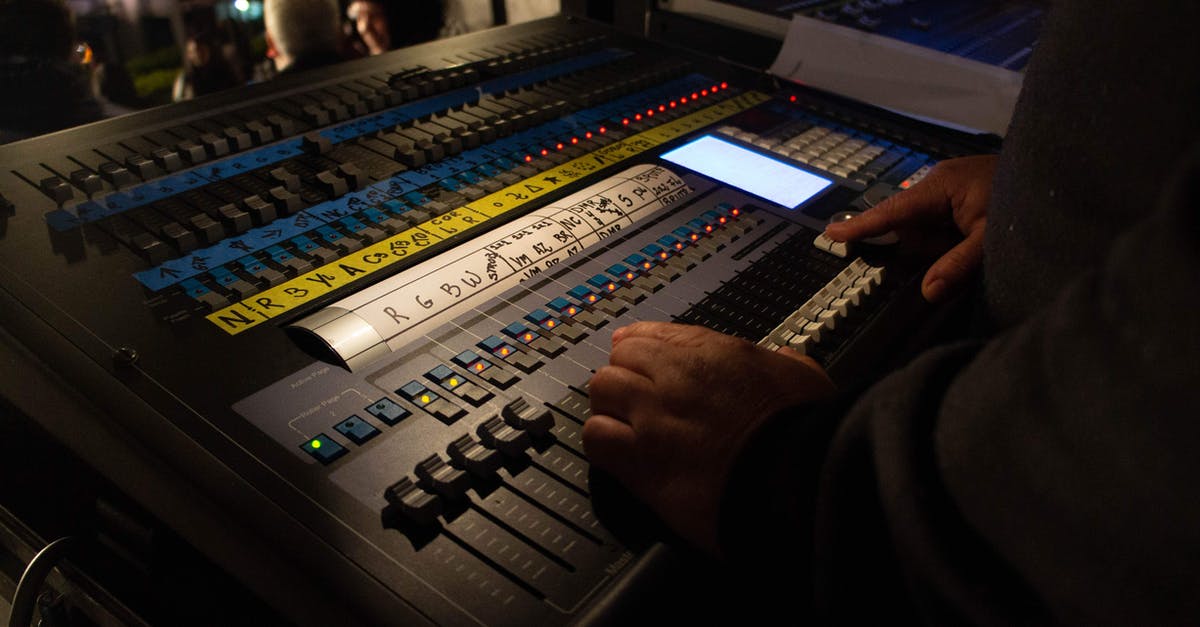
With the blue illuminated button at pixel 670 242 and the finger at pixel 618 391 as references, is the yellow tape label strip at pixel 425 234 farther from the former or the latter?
the finger at pixel 618 391

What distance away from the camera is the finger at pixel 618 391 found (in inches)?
30.7

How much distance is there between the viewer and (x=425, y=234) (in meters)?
1.06

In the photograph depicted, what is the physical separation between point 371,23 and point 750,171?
0.81 metres

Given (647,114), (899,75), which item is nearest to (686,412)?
(647,114)

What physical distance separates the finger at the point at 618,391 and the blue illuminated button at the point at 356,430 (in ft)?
0.68

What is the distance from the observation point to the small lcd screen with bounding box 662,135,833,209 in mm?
1298

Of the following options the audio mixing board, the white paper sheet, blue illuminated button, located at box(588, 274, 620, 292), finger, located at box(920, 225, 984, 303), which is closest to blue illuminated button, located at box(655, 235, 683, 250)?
the audio mixing board

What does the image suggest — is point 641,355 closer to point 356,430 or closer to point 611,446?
point 611,446

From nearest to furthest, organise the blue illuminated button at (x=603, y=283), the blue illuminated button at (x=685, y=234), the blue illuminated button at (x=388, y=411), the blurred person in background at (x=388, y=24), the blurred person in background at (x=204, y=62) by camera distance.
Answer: the blue illuminated button at (x=388, y=411)
the blue illuminated button at (x=603, y=283)
the blue illuminated button at (x=685, y=234)
the blurred person in background at (x=204, y=62)
the blurred person in background at (x=388, y=24)

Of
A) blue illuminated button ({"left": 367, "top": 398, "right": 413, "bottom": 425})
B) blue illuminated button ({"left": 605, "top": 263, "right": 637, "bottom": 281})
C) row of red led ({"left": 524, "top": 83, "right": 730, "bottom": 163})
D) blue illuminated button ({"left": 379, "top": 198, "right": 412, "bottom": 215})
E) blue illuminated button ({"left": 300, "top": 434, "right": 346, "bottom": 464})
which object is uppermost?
row of red led ({"left": 524, "top": 83, "right": 730, "bottom": 163})

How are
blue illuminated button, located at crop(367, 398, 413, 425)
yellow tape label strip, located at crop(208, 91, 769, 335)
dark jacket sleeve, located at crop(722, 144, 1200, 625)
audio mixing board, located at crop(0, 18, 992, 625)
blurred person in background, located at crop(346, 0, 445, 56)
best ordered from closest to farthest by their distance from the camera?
1. dark jacket sleeve, located at crop(722, 144, 1200, 625)
2. audio mixing board, located at crop(0, 18, 992, 625)
3. blue illuminated button, located at crop(367, 398, 413, 425)
4. yellow tape label strip, located at crop(208, 91, 769, 335)
5. blurred person in background, located at crop(346, 0, 445, 56)

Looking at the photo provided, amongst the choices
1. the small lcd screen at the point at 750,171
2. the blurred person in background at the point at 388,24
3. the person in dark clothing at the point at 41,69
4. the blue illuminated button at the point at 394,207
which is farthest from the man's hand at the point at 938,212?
the person in dark clothing at the point at 41,69

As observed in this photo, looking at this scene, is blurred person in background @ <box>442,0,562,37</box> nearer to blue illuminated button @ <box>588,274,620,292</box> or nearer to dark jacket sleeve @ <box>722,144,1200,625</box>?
blue illuminated button @ <box>588,274,620,292</box>

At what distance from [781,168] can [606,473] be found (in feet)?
2.49
